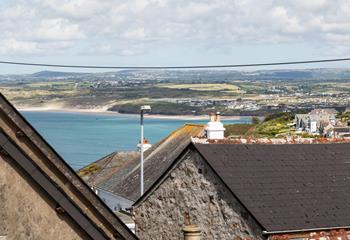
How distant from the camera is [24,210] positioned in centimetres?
794

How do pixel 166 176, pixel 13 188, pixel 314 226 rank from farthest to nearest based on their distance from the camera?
pixel 166 176
pixel 314 226
pixel 13 188

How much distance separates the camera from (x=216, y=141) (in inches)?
672

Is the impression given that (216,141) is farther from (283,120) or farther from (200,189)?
(283,120)

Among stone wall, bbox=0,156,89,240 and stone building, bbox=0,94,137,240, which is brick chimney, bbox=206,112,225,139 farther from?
stone wall, bbox=0,156,89,240

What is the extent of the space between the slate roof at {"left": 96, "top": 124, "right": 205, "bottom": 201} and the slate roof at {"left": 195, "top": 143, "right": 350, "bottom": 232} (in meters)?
10.6

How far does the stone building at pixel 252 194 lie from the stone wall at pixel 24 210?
23.0ft

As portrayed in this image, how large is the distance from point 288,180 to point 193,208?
7.36 ft

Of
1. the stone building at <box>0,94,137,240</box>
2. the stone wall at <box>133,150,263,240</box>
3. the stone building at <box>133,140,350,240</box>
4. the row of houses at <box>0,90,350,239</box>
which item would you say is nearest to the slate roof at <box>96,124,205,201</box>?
Answer: the stone wall at <box>133,150,263,240</box>

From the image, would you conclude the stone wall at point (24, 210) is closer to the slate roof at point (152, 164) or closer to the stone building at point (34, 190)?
the stone building at point (34, 190)

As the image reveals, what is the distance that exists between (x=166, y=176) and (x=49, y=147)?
9.75 meters

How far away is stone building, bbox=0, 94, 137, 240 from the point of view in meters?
7.88

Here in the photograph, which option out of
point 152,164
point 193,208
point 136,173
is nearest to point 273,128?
point 136,173

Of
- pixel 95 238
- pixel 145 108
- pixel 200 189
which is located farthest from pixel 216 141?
pixel 95 238

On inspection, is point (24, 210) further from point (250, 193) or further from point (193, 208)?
point (193, 208)
